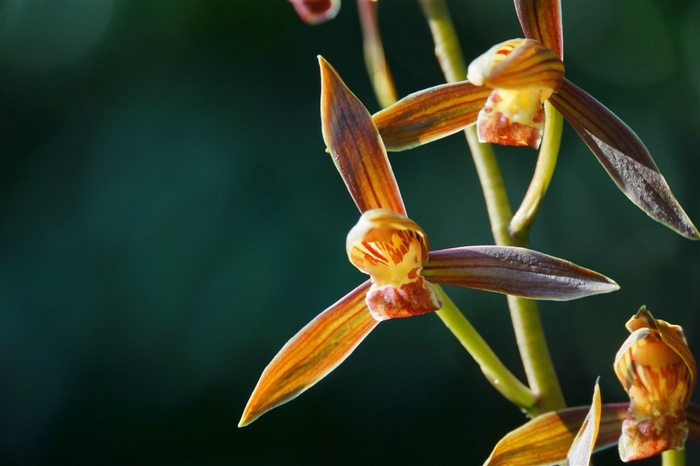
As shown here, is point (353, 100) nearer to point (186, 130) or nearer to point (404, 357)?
point (404, 357)

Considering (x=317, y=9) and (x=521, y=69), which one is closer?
(x=521, y=69)

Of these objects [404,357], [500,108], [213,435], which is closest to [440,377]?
[404,357]

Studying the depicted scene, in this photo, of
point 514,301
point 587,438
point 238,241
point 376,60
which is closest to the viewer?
point 587,438

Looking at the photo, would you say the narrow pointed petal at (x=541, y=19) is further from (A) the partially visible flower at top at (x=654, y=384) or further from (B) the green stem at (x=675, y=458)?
(B) the green stem at (x=675, y=458)

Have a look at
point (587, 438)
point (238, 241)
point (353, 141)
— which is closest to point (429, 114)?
point (353, 141)

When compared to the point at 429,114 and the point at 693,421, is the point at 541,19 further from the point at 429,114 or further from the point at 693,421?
the point at 693,421

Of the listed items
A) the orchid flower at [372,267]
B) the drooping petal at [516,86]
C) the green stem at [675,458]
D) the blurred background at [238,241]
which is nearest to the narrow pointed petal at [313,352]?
the orchid flower at [372,267]
